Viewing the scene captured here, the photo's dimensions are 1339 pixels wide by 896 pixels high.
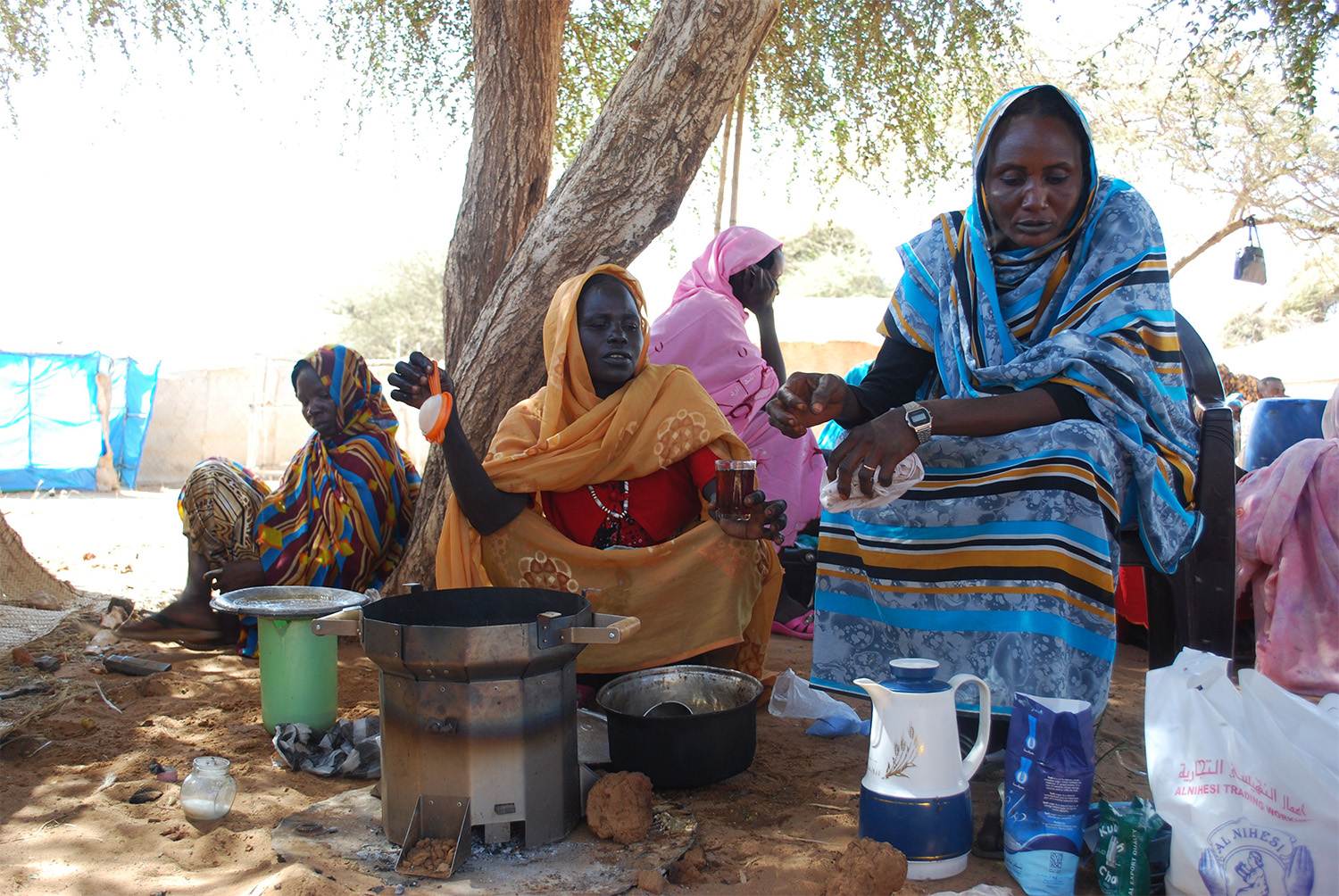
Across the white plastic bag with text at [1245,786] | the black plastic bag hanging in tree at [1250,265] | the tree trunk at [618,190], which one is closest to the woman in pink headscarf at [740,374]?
the tree trunk at [618,190]

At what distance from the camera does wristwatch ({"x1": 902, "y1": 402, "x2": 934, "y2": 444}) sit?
227 cm

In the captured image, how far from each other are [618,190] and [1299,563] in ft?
10.2

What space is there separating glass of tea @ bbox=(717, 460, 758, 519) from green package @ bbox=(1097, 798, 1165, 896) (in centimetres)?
133

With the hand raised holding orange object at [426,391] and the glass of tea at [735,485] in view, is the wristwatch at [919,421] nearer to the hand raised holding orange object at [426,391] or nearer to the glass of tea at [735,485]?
the glass of tea at [735,485]

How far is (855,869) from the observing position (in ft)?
6.18

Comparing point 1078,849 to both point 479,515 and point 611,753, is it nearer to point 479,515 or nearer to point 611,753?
point 611,753

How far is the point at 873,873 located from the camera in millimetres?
1866

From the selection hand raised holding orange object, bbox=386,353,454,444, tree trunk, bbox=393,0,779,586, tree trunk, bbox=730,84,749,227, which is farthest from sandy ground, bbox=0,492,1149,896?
tree trunk, bbox=730,84,749,227

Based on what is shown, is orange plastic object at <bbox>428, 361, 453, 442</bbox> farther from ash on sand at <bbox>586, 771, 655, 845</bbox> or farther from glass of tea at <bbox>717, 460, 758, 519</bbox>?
ash on sand at <bbox>586, 771, 655, 845</bbox>

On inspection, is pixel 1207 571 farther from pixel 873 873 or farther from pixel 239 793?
pixel 239 793

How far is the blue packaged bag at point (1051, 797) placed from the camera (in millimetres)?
1875

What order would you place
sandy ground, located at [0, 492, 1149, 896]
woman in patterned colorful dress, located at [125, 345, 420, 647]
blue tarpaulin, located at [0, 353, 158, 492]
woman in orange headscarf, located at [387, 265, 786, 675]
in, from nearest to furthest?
1. sandy ground, located at [0, 492, 1149, 896]
2. woman in orange headscarf, located at [387, 265, 786, 675]
3. woman in patterned colorful dress, located at [125, 345, 420, 647]
4. blue tarpaulin, located at [0, 353, 158, 492]

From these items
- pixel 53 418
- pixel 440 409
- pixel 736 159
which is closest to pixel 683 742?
pixel 440 409

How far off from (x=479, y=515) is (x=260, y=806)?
3.75 feet
